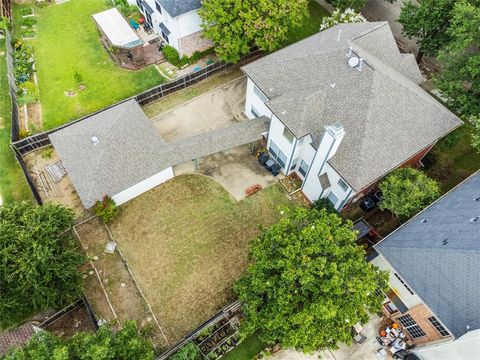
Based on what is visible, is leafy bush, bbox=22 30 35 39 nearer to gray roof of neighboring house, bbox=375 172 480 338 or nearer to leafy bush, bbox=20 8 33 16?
leafy bush, bbox=20 8 33 16

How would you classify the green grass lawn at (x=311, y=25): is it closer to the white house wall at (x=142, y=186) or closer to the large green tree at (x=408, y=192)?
the white house wall at (x=142, y=186)

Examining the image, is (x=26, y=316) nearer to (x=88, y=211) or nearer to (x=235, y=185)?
(x=88, y=211)

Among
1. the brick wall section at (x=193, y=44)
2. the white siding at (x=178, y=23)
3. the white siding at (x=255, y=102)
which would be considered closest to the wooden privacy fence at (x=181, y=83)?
the brick wall section at (x=193, y=44)

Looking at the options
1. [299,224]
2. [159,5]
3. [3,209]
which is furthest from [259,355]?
[159,5]

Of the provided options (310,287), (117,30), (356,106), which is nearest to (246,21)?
(356,106)

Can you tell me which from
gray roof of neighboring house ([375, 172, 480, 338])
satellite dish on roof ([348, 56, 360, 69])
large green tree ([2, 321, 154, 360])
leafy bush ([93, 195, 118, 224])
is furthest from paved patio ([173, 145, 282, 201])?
large green tree ([2, 321, 154, 360])

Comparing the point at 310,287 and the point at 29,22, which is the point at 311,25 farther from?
the point at 310,287
